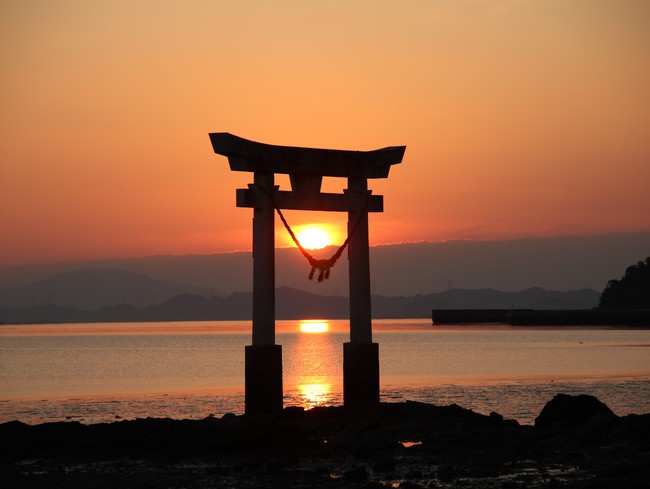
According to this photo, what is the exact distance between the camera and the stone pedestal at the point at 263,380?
25.1 meters

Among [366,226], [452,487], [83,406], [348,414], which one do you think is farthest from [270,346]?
[83,406]

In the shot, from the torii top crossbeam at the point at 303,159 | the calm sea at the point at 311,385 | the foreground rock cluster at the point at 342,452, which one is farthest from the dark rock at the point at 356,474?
the calm sea at the point at 311,385

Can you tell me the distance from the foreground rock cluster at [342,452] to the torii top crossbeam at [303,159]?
19.6 ft

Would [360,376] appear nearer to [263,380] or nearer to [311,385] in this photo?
[263,380]

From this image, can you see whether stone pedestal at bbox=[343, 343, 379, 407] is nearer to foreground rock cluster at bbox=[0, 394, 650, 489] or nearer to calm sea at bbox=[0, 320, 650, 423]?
foreground rock cluster at bbox=[0, 394, 650, 489]

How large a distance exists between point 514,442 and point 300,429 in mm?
4664

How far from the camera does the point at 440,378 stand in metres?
58.5

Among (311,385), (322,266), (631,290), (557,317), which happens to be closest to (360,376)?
(322,266)

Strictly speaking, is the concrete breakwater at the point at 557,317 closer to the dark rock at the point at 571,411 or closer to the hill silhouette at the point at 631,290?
the hill silhouette at the point at 631,290

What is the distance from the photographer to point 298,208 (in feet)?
86.3

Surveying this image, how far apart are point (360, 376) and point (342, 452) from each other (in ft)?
21.7

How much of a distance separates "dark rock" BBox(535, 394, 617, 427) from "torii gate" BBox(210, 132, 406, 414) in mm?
4539

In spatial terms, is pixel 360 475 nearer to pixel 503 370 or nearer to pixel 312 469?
pixel 312 469

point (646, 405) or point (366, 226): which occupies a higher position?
point (366, 226)
